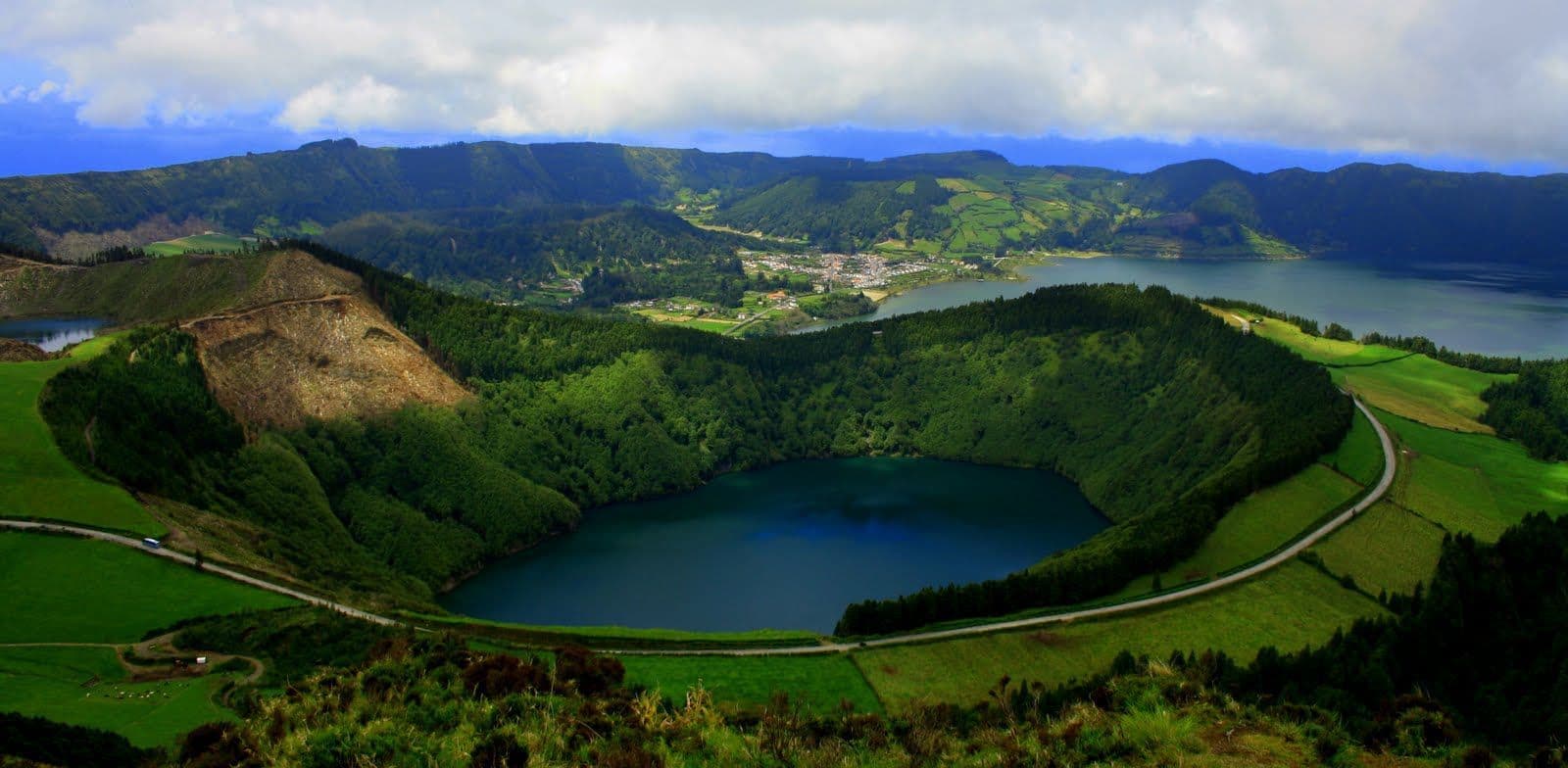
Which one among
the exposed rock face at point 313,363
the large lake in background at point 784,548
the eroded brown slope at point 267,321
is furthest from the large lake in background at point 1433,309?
the eroded brown slope at point 267,321

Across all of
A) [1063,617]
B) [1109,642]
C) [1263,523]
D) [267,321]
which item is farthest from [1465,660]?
[267,321]

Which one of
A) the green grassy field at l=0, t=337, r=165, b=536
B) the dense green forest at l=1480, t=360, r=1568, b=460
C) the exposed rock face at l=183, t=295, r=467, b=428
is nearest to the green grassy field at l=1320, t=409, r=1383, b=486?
the dense green forest at l=1480, t=360, r=1568, b=460

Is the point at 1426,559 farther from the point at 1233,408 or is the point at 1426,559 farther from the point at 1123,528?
the point at 1233,408

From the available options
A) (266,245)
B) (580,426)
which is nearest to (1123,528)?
(580,426)

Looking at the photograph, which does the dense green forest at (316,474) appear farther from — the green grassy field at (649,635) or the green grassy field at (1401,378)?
the green grassy field at (1401,378)

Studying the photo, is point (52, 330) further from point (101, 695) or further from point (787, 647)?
point (787, 647)
